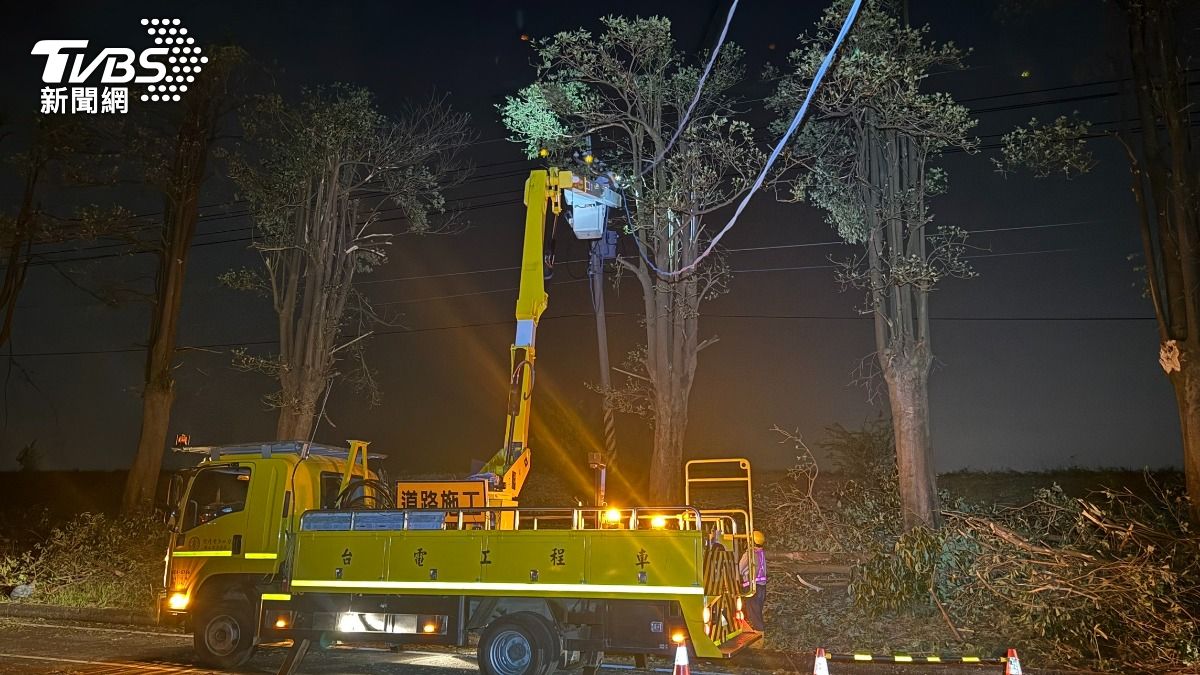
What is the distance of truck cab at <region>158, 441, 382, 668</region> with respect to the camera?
11148 millimetres

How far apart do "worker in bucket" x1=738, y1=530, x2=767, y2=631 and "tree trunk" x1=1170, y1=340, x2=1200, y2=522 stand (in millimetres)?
6318

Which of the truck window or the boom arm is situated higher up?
the boom arm

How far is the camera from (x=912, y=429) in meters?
14.4

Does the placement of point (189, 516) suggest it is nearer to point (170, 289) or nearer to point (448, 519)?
point (448, 519)

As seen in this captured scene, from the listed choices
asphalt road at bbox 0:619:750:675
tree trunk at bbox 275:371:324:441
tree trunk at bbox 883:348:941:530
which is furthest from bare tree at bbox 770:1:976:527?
tree trunk at bbox 275:371:324:441

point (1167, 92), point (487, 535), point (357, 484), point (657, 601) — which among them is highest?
point (1167, 92)

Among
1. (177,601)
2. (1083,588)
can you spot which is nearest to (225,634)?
(177,601)

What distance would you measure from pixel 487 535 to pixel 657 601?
1.99 meters

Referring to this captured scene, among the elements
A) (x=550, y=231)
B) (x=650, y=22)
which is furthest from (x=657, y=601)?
(x=650, y=22)

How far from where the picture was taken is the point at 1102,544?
1034 centimetres

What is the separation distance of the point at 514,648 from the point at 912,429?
7858mm

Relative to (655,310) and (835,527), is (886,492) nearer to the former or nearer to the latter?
(835,527)

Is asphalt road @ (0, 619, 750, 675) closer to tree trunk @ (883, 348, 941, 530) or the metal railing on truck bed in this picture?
the metal railing on truck bed

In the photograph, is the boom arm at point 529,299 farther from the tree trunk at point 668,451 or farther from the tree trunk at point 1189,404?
the tree trunk at point 1189,404
